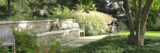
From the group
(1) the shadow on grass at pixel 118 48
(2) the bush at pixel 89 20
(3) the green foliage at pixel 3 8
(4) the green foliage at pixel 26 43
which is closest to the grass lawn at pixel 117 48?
(1) the shadow on grass at pixel 118 48

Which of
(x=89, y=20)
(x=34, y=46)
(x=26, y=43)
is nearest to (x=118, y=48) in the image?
(x=26, y=43)

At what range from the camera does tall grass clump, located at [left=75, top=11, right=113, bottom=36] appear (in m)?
12.6

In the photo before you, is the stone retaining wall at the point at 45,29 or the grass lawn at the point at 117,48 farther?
the stone retaining wall at the point at 45,29

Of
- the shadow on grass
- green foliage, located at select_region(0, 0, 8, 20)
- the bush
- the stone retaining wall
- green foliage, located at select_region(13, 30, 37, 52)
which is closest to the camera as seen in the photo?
green foliage, located at select_region(13, 30, 37, 52)

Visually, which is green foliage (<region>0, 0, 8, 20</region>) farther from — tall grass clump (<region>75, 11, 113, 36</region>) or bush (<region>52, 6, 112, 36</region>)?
tall grass clump (<region>75, 11, 113, 36</region>)

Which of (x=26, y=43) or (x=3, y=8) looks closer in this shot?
(x=26, y=43)

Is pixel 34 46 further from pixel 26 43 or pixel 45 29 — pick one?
pixel 45 29

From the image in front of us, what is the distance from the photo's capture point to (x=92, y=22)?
12.8 meters

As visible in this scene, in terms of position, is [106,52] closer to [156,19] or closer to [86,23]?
[86,23]

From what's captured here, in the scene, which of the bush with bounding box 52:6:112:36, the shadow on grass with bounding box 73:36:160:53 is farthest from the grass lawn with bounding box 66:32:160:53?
the bush with bounding box 52:6:112:36

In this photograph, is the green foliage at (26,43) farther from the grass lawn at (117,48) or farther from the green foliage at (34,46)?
the grass lawn at (117,48)

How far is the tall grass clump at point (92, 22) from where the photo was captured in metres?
12.6

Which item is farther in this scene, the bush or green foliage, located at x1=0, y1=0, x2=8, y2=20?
green foliage, located at x1=0, y1=0, x2=8, y2=20

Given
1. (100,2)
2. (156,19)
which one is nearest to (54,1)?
(100,2)
